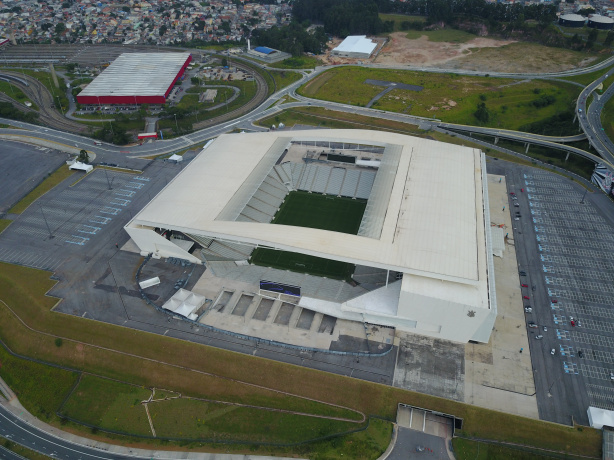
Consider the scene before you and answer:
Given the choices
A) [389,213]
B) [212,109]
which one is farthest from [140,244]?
[212,109]

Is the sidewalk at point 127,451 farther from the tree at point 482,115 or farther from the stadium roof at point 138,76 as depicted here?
the tree at point 482,115

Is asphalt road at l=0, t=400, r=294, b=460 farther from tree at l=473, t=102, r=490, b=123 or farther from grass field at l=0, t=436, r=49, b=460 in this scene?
tree at l=473, t=102, r=490, b=123

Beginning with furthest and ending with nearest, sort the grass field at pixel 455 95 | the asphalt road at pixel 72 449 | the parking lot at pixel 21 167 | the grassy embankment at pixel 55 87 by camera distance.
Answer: the grassy embankment at pixel 55 87 < the grass field at pixel 455 95 < the parking lot at pixel 21 167 < the asphalt road at pixel 72 449

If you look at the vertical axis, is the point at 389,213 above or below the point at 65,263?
above

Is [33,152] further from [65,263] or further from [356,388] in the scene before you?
[356,388]

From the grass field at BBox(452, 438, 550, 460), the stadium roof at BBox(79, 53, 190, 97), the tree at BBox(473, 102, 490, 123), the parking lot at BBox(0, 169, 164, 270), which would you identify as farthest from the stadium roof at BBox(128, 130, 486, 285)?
the stadium roof at BBox(79, 53, 190, 97)

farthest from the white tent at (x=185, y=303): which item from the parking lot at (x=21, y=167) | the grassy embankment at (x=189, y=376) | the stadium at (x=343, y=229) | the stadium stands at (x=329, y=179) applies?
the parking lot at (x=21, y=167)

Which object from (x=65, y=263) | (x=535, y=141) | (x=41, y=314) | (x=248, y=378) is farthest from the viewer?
(x=535, y=141)
